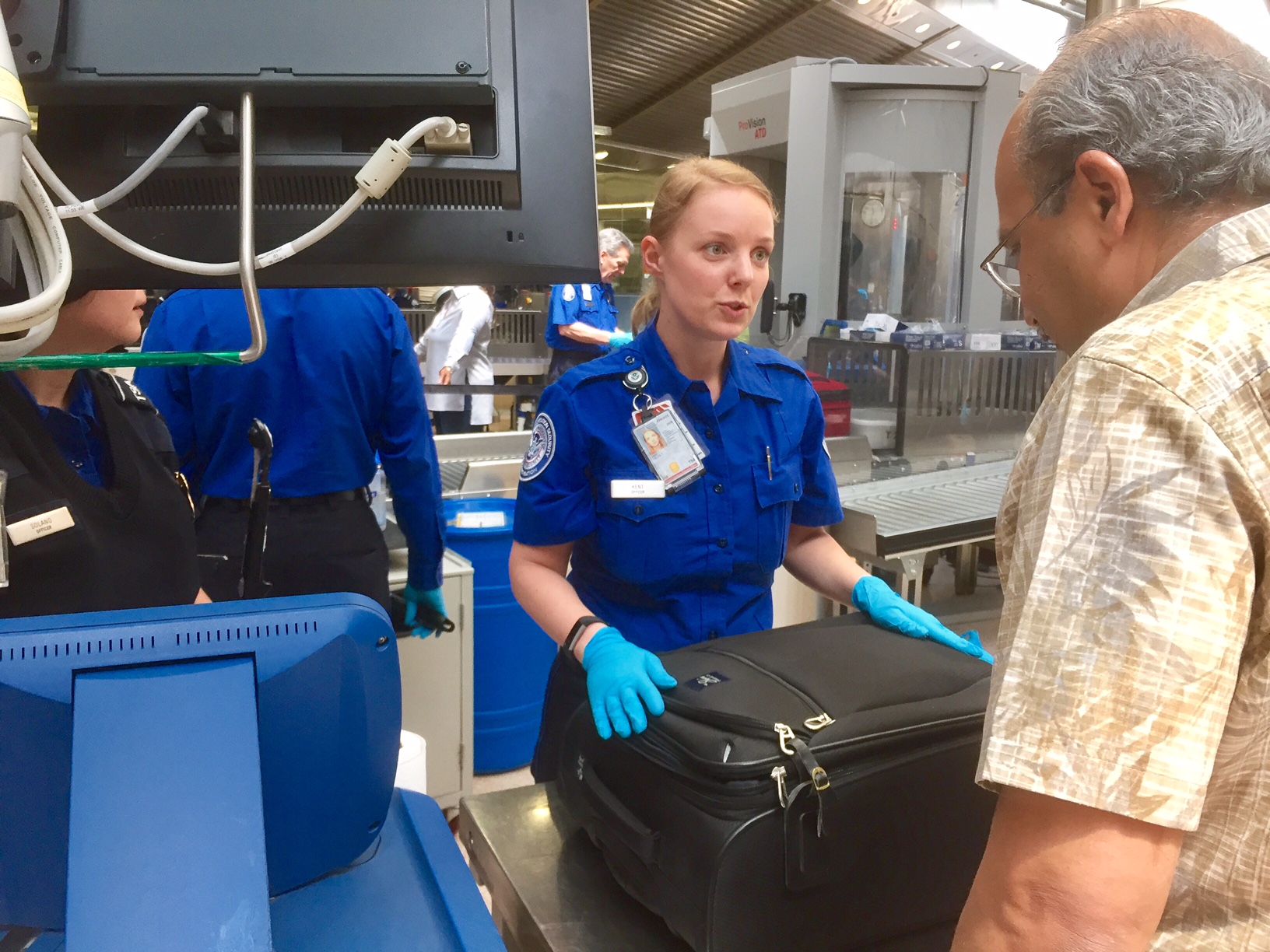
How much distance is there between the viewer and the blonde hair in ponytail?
149 cm

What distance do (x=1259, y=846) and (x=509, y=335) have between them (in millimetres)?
6679

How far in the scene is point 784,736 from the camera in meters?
0.89

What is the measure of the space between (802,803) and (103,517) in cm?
95

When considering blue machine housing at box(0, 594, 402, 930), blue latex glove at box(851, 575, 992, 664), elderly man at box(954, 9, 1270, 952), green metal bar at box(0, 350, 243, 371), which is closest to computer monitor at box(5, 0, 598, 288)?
green metal bar at box(0, 350, 243, 371)

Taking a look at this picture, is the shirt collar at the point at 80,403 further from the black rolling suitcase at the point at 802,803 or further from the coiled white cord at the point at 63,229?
the black rolling suitcase at the point at 802,803

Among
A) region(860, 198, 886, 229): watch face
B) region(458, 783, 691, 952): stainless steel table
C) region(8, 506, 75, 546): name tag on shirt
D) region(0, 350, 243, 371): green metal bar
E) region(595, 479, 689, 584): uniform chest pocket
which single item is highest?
region(860, 198, 886, 229): watch face

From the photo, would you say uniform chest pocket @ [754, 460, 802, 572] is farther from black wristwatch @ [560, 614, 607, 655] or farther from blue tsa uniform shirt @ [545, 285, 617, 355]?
blue tsa uniform shirt @ [545, 285, 617, 355]

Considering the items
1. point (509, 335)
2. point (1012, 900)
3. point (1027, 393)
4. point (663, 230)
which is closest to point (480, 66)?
point (1012, 900)

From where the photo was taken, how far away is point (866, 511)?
218 cm

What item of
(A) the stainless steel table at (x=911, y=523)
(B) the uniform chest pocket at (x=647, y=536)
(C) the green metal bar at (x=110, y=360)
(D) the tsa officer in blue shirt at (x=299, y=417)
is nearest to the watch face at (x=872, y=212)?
(A) the stainless steel table at (x=911, y=523)

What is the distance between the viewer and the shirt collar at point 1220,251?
581 mm

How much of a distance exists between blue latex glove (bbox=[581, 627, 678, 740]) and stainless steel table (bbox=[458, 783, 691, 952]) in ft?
0.63

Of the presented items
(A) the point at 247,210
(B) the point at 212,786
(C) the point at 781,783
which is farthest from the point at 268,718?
(C) the point at 781,783

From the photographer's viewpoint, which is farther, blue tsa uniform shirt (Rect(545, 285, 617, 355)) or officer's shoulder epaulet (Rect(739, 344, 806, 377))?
blue tsa uniform shirt (Rect(545, 285, 617, 355))
